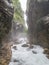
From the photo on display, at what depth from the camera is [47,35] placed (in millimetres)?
18688

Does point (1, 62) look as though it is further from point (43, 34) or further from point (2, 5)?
point (43, 34)

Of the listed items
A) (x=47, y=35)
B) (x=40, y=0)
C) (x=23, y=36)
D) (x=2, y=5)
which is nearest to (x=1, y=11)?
(x=2, y=5)

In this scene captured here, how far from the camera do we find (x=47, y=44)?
18.8 m

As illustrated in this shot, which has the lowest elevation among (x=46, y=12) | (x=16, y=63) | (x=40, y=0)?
(x=16, y=63)

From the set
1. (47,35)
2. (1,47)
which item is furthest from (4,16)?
(47,35)

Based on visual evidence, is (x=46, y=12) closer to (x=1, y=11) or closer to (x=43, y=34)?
(x=43, y=34)

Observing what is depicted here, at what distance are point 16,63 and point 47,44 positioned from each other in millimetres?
6936

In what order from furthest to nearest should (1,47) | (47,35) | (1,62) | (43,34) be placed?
(43,34) < (47,35) < (1,47) < (1,62)

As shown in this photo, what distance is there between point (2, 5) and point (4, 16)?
0.78 m

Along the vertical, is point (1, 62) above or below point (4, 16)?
below

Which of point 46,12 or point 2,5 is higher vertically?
point 46,12

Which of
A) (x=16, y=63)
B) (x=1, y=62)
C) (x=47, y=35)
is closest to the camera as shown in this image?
(x=1, y=62)

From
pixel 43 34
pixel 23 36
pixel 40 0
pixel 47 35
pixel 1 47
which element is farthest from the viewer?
pixel 23 36

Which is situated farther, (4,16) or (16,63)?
(16,63)
